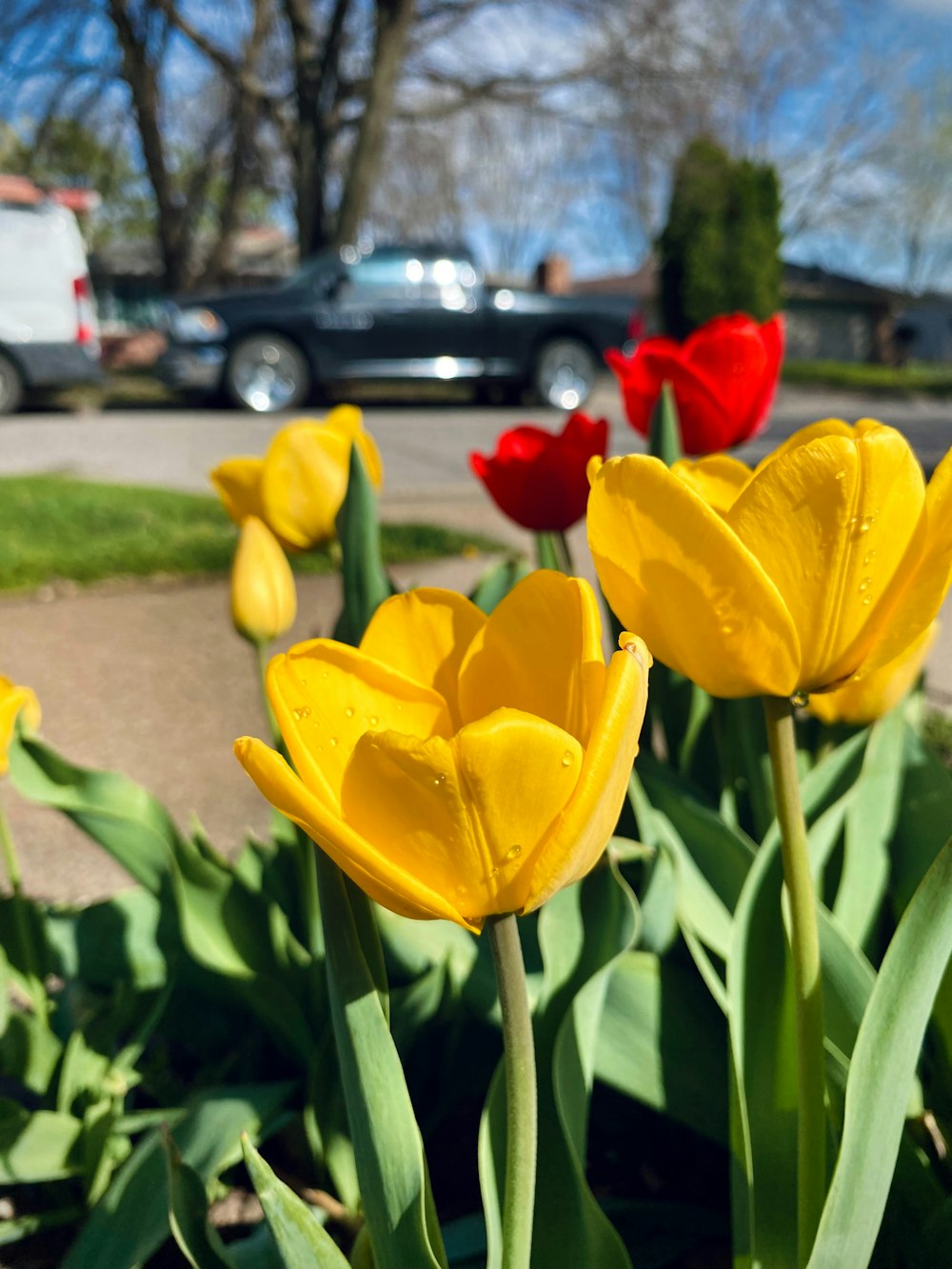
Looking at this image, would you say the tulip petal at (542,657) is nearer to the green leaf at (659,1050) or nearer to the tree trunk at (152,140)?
the green leaf at (659,1050)

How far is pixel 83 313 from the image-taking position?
11.1 metres

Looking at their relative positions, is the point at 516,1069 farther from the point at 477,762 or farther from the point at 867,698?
the point at 867,698

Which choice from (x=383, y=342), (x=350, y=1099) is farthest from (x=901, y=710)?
(x=383, y=342)

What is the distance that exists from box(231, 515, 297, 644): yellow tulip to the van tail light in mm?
10823

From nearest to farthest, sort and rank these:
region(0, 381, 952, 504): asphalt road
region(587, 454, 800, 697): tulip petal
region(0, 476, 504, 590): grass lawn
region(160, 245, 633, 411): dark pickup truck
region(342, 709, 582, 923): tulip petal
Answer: region(342, 709, 582, 923): tulip petal, region(587, 454, 800, 697): tulip petal, region(0, 476, 504, 590): grass lawn, region(0, 381, 952, 504): asphalt road, region(160, 245, 633, 411): dark pickup truck

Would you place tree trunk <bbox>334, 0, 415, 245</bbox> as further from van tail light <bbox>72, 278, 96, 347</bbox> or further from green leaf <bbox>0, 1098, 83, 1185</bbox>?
green leaf <bbox>0, 1098, 83, 1185</bbox>

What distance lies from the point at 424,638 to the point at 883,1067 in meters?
0.39

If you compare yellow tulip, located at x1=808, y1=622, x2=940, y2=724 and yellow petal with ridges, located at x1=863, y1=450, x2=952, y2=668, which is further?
yellow tulip, located at x1=808, y1=622, x2=940, y2=724

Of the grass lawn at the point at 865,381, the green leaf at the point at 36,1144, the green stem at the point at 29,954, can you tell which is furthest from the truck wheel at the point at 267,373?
the green leaf at the point at 36,1144

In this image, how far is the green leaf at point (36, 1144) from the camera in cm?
109

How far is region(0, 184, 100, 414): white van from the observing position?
11.1m

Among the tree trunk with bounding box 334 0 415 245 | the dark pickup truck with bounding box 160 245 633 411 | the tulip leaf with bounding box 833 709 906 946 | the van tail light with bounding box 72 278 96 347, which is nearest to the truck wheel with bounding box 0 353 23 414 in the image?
the van tail light with bounding box 72 278 96 347

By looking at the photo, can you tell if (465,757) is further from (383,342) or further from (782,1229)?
(383,342)

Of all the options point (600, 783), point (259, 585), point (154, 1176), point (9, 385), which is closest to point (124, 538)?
point (259, 585)
